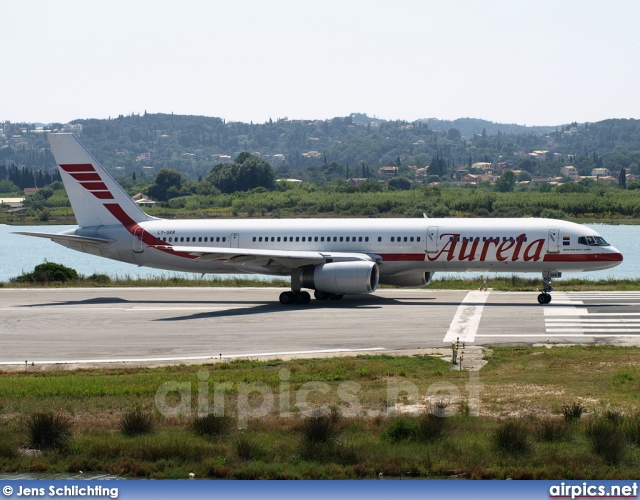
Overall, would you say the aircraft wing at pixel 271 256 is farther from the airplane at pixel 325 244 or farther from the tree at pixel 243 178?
the tree at pixel 243 178

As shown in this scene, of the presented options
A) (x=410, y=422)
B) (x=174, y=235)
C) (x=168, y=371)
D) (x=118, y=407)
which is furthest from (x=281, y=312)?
(x=410, y=422)

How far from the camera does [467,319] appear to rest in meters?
33.8

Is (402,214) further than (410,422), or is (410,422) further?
(402,214)

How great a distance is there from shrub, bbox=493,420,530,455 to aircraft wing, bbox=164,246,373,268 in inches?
940

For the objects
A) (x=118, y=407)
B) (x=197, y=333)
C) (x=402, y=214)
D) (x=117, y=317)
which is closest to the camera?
(x=118, y=407)

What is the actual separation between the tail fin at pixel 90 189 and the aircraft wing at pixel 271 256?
6.37 metres

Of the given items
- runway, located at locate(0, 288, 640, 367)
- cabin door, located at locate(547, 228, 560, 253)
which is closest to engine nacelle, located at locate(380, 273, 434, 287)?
runway, located at locate(0, 288, 640, 367)

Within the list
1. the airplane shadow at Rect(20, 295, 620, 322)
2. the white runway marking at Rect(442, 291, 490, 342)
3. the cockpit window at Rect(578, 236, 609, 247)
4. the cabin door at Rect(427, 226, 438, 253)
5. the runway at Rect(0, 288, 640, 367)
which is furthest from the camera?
the cabin door at Rect(427, 226, 438, 253)

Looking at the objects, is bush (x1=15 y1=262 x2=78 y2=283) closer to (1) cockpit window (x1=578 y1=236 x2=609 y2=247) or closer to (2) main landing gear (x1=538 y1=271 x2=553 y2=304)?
(2) main landing gear (x1=538 y1=271 x2=553 y2=304)

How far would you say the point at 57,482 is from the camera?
15.1 m

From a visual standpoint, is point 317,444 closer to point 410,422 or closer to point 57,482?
point 410,422

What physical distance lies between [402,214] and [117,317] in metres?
84.9

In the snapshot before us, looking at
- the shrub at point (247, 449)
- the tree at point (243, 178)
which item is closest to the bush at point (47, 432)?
the shrub at point (247, 449)

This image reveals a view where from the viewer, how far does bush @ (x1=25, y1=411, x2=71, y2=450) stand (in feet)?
55.2
